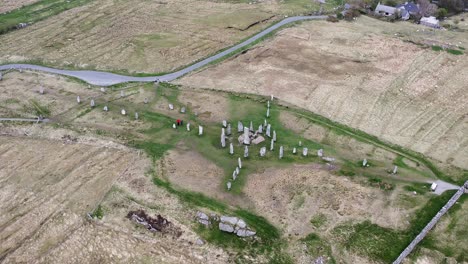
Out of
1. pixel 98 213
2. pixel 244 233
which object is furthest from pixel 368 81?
pixel 98 213

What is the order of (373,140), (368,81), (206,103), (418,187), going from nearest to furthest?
1. (418,187)
2. (373,140)
3. (206,103)
4. (368,81)

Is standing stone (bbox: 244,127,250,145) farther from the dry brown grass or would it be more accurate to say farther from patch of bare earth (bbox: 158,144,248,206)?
the dry brown grass

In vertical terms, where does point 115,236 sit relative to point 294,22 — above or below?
below

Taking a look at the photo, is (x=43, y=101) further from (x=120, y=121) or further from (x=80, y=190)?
(x=80, y=190)

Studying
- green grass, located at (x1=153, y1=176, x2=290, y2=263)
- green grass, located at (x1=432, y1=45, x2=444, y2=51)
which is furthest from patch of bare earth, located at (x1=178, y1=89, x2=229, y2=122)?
green grass, located at (x1=432, y1=45, x2=444, y2=51)

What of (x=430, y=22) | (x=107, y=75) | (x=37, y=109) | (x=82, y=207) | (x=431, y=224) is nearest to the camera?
(x=431, y=224)

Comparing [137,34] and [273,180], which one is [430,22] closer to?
[137,34]

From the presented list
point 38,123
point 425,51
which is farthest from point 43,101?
point 425,51
